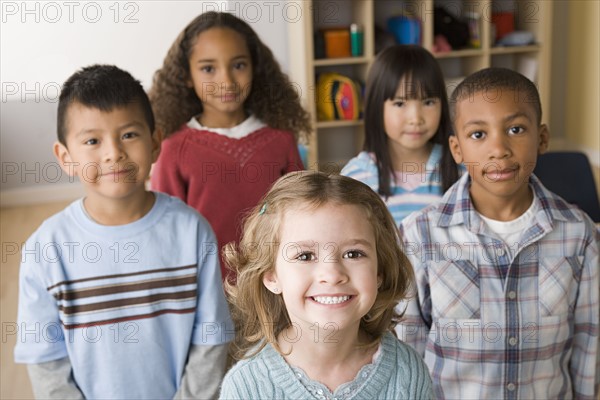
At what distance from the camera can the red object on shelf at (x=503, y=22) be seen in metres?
4.92

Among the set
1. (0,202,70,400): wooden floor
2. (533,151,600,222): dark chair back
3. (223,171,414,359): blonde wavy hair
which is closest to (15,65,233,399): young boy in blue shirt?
(223,171,414,359): blonde wavy hair

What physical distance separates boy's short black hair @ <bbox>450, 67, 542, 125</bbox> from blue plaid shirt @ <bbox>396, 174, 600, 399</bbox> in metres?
0.18

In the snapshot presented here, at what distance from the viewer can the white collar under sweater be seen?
2.22 metres

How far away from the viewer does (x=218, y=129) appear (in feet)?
7.30

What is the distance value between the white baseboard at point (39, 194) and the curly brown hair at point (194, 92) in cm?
222

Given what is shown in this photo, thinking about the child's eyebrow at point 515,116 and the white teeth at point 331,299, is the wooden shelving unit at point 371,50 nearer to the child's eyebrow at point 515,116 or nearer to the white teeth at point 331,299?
the child's eyebrow at point 515,116

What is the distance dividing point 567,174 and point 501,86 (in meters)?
0.88

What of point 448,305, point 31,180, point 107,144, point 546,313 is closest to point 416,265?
point 448,305

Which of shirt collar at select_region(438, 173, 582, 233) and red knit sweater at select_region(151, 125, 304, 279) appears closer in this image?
shirt collar at select_region(438, 173, 582, 233)

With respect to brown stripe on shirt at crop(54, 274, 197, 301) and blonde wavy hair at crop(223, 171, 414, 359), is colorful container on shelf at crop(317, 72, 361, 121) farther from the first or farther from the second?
blonde wavy hair at crop(223, 171, 414, 359)

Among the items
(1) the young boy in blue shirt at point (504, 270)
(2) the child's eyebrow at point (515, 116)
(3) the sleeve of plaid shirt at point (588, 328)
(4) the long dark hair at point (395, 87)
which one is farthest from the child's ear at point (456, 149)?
(4) the long dark hair at point (395, 87)

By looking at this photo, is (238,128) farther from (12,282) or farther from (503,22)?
(503,22)

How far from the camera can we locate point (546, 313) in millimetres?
1573

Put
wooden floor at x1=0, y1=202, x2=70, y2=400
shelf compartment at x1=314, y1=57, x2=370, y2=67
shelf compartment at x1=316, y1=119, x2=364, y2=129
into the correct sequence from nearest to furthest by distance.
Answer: wooden floor at x1=0, y1=202, x2=70, y2=400 → shelf compartment at x1=314, y1=57, x2=370, y2=67 → shelf compartment at x1=316, y1=119, x2=364, y2=129
